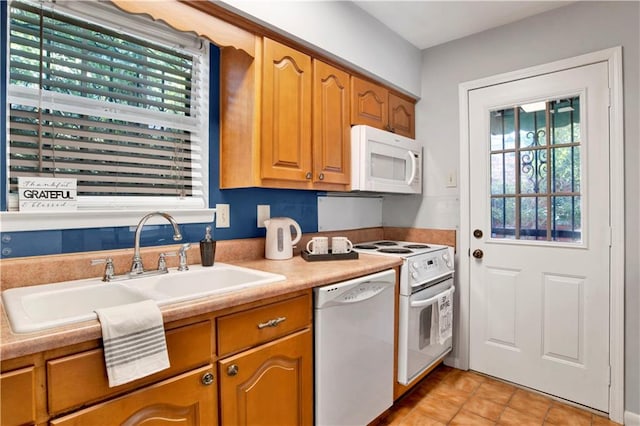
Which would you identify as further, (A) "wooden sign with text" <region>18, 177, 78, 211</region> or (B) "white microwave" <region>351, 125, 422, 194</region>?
(B) "white microwave" <region>351, 125, 422, 194</region>

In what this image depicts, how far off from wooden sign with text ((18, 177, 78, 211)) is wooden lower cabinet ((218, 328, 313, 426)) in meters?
0.87

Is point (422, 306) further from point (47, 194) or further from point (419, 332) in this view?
point (47, 194)

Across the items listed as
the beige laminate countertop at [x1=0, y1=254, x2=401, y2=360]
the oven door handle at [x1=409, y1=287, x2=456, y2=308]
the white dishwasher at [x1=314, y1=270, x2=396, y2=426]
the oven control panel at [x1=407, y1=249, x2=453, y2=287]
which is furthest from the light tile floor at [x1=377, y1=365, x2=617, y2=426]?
the beige laminate countertop at [x1=0, y1=254, x2=401, y2=360]

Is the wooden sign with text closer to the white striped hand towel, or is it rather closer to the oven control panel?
the white striped hand towel

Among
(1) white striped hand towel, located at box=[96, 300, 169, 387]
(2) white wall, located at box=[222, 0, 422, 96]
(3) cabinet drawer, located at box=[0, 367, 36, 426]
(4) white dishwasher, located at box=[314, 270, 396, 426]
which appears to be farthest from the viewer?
(2) white wall, located at box=[222, 0, 422, 96]

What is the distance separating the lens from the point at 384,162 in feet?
7.56

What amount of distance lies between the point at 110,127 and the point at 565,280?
260 centimetres

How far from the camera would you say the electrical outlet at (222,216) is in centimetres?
183

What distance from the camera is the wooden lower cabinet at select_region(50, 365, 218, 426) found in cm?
90

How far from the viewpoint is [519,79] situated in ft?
7.46

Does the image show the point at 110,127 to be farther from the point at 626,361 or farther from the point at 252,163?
the point at 626,361

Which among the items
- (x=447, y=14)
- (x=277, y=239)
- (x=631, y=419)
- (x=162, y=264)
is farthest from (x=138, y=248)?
(x=631, y=419)

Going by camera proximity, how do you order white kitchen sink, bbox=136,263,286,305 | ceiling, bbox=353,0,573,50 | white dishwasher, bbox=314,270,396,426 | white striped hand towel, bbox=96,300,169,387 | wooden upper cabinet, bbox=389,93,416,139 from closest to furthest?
white striped hand towel, bbox=96,300,169,387, white kitchen sink, bbox=136,263,286,305, white dishwasher, bbox=314,270,396,426, ceiling, bbox=353,0,573,50, wooden upper cabinet, bbox=389,93,416,139

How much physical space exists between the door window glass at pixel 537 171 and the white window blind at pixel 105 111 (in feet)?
6.26
